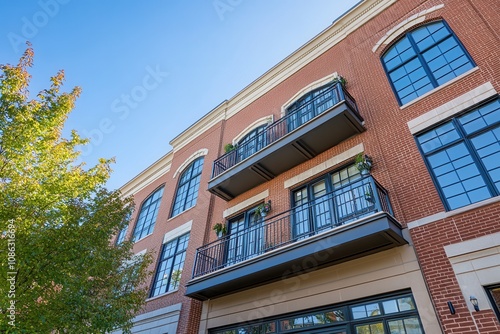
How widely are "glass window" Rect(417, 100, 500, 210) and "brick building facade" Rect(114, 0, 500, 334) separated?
0.03m

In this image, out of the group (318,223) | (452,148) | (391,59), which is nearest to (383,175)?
(452,148)

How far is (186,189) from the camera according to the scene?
16.4 meters

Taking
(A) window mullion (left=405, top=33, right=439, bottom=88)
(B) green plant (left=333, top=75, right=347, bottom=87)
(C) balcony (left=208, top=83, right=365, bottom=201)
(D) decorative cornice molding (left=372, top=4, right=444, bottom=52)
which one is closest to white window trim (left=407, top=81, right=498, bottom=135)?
(A) window mullion (left=405, top=33, right=439, bottom=88)

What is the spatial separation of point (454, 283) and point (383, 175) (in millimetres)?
3139

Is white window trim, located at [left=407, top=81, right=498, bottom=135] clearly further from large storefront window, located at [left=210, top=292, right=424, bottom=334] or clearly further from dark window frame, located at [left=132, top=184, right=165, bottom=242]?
dark window frame, located at [left=132, top=184, right=165, bottom=242]

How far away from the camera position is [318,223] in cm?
920

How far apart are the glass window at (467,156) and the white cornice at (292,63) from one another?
248 inches

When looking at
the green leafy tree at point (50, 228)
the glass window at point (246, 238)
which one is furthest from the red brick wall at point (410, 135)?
the green leafy tree at point (50, 228)

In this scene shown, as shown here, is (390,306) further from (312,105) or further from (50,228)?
(50,228)

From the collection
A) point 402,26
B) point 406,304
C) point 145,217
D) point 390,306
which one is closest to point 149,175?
point 145,217

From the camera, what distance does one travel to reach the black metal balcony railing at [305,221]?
7754 millimetres

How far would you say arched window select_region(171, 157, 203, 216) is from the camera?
15.5 metres

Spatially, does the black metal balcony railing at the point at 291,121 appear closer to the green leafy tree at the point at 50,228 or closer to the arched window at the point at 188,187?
the arched window at the point at 188,187

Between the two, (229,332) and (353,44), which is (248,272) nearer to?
(229,332)
